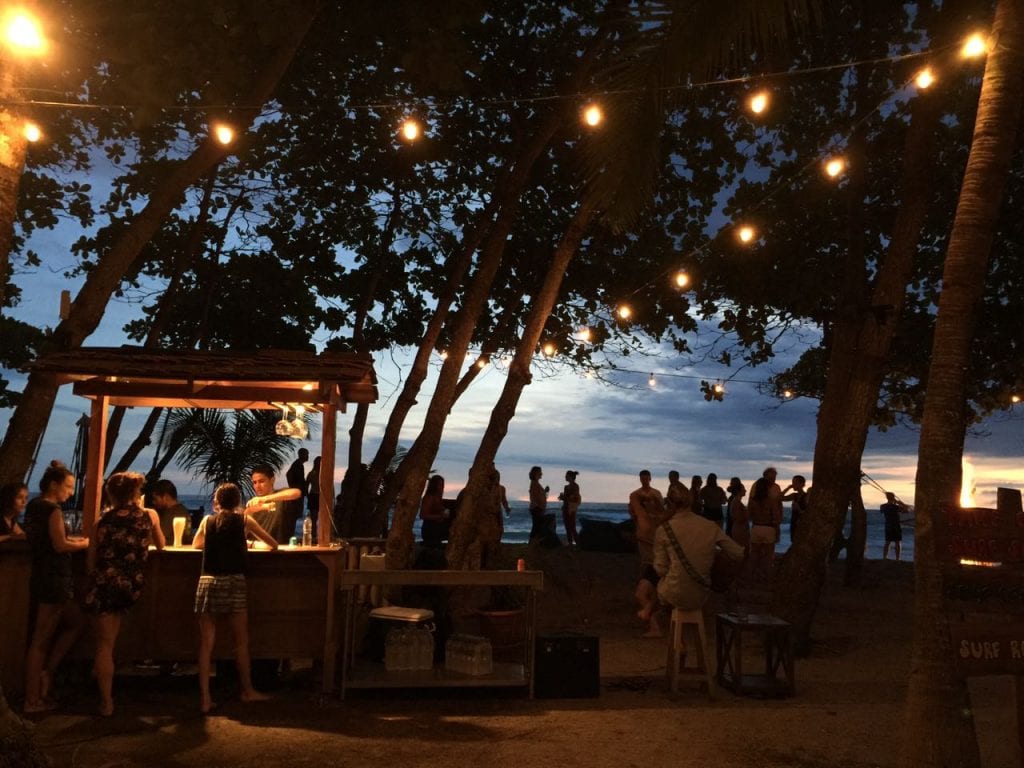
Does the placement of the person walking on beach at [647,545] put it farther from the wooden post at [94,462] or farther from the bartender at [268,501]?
the wooden post at [94,462]

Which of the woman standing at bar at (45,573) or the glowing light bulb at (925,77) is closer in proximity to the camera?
the woman standing at bar at (45,573)

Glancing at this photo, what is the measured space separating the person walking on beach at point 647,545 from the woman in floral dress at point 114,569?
491 cm

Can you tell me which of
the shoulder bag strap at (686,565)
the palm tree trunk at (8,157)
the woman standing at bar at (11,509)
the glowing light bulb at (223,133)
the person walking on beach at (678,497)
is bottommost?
the shoulder bag strap at (686,565)

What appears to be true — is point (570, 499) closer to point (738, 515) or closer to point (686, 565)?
point (738, 515)

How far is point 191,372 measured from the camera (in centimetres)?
744

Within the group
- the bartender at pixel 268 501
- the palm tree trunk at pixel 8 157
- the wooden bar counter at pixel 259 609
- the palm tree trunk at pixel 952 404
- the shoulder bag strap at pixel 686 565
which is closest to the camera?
the palm tree trunk at pixel 952 404

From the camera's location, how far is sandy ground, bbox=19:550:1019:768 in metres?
5.56

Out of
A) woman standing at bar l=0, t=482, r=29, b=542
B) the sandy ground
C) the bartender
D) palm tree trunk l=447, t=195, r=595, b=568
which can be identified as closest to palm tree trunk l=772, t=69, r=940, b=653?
the sandy ground

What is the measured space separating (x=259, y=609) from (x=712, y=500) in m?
11.7

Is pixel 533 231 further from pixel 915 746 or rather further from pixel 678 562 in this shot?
pixel 915 746

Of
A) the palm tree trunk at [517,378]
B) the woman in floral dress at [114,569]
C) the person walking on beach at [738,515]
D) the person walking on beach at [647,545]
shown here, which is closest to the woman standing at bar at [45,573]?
the woman in floral dress at [114,569]

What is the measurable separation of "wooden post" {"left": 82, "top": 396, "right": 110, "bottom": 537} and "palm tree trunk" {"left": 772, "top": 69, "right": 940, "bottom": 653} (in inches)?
272

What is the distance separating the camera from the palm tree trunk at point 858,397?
9.41m

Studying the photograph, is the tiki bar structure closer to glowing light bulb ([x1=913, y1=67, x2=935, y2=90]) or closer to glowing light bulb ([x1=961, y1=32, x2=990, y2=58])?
glowing light bulb ([x1=961, y1=32, x2=990, y2=58])
